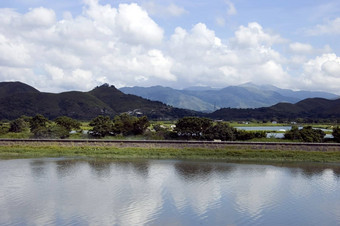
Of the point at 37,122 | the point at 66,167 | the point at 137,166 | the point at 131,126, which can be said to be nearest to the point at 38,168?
the point at 66,167

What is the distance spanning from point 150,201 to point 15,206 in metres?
8.25

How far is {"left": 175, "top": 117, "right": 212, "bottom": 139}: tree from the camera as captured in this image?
6347 centimetres

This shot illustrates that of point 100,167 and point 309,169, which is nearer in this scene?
point 100,167

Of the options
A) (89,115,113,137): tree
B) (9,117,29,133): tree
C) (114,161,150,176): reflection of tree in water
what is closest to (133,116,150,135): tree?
(89,115,113,137): tree

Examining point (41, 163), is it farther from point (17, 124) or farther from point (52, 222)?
point (17, 124)

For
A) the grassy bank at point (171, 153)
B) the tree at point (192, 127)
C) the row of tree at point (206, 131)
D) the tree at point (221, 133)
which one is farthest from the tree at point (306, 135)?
the grassy bank at point (171, 153)

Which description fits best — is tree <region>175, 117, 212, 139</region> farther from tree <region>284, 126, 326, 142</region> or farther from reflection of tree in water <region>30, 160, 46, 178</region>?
reflection of tree in water <region>30, 160, 46, 178</region>

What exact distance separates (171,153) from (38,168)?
1615cm

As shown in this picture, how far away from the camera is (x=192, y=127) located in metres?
63.7

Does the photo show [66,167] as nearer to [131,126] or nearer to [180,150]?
[180,150]

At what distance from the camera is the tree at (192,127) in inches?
2499

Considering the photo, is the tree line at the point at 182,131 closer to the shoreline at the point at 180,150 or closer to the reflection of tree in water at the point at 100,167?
the shoreline at the point at 180,150

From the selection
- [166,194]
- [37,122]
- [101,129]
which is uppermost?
[37,122]

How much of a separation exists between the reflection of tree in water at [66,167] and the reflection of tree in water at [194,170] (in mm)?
10225
